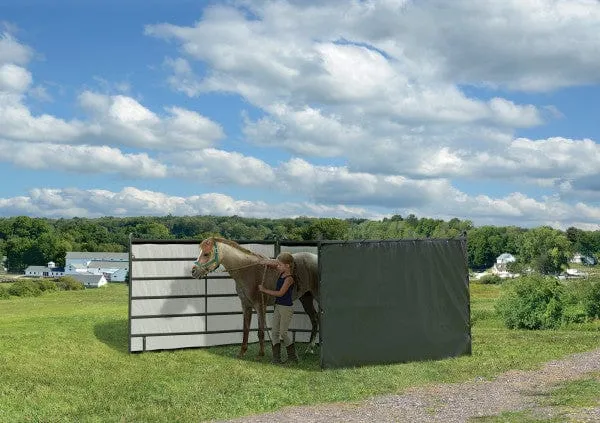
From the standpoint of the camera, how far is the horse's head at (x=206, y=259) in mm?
16406

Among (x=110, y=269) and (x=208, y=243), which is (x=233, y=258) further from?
(x=110, y=269)

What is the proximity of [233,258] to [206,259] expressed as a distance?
733 millimetres

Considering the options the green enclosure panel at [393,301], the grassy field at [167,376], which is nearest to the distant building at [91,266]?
the grassy field at [167,376]

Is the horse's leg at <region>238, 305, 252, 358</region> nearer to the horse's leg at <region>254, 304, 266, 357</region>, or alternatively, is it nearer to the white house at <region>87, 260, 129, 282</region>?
the horse's leg at <region>254, 304, 266, 357</region>

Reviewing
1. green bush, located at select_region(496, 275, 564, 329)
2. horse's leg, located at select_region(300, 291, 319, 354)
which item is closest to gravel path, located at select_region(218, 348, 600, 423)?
horse's leg, located at select_region(300, 291, 319, 354)

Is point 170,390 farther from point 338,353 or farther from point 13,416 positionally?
point 338,353

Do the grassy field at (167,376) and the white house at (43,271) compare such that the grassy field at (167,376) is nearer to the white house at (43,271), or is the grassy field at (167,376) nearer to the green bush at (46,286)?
the green bush at (46,286)

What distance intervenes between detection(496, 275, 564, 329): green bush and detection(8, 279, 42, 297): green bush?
4235 centimetres

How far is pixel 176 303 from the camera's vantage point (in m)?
18.1

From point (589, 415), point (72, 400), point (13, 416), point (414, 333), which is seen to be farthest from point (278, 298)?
point (589, 415)

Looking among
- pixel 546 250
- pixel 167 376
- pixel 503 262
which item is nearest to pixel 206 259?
pixel 167 376

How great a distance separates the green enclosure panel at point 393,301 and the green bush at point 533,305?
13105 millimetres

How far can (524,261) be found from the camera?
148125 mm

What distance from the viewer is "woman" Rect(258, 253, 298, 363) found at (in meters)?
16.5
